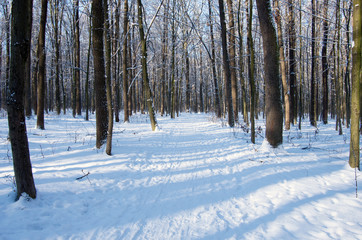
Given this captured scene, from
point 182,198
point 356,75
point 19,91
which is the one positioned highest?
point 356,75

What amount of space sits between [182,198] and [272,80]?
5.14 m

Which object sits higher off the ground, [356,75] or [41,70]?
[41,70]

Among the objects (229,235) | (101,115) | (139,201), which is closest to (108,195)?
(139,201)

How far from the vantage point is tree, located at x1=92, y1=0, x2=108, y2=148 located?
21.0 ft

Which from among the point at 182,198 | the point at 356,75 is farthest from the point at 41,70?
the point at 356,75

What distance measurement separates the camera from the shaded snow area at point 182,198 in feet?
8.93

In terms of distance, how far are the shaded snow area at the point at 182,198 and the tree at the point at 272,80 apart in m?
0.78

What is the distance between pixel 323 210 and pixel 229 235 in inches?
67.5

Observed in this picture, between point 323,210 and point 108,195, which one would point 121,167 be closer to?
point 108,195

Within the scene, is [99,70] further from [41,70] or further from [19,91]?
[41,70]

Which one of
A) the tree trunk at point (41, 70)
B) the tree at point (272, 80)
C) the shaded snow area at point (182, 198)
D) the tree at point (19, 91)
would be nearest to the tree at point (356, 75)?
the shaded snow area at point (182, 198)

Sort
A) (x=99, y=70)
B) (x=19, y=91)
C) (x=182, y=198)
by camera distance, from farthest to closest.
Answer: (x=99, y=70) < (x=182, y=198) < (x=19, y=91)

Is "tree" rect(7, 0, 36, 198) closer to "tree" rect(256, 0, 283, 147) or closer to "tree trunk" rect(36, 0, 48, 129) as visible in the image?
"tree" rect(256, 0, 283, 147)

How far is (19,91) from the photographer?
9.69 feet
